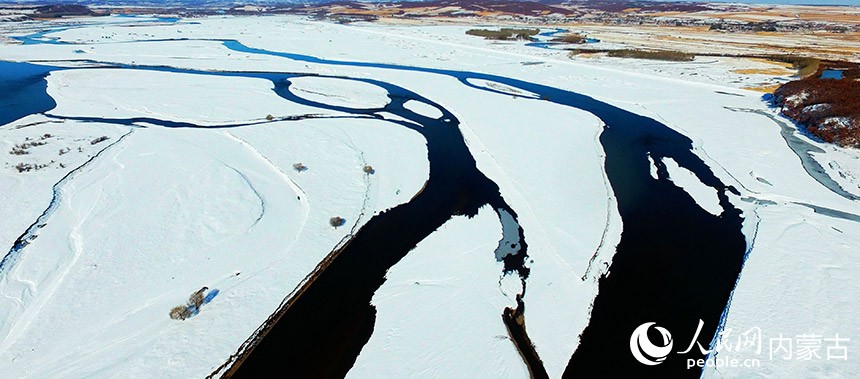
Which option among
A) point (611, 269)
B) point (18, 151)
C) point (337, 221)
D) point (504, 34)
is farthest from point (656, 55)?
point (18, 151)

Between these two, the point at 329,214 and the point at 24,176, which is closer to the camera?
the point at 329,214

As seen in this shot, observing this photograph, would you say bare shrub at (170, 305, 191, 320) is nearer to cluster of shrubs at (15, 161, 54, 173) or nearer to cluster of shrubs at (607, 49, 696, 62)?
cluster of shrubs at (15, 161, 54, 173)

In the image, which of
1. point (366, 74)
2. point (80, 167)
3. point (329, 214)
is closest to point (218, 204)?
point (329, 214)

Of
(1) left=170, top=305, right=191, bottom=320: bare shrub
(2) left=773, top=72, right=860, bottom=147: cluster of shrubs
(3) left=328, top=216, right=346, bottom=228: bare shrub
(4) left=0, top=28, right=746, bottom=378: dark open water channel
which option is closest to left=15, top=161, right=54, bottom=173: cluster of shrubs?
(4) left=0, top=28, right=746, bottom=378: dark open water channel

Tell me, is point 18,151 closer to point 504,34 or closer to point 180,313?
point 180,313

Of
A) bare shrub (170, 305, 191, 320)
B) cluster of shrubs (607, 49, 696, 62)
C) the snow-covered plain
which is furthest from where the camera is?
cluster of shrubs (607, 49, 696, 62)

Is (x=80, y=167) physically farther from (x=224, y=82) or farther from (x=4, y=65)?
(x=4, y=65)
